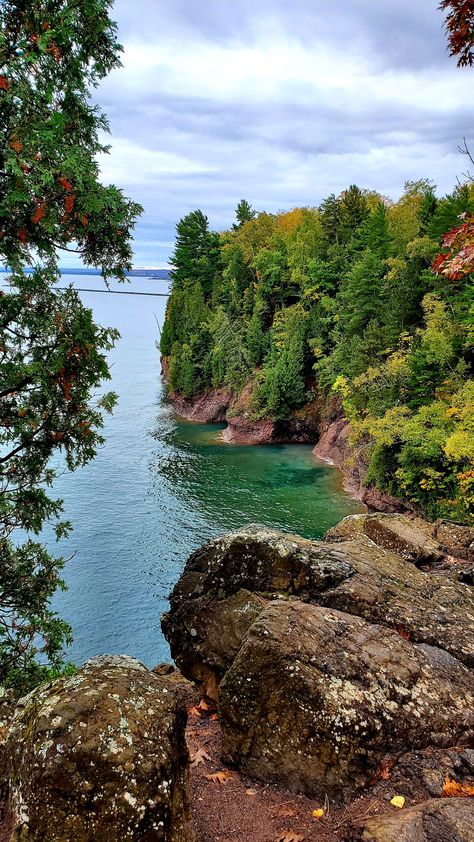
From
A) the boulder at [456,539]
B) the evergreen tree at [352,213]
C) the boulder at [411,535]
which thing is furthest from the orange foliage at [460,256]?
the evergreen tree at [352,213]

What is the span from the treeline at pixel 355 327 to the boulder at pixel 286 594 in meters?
14.8

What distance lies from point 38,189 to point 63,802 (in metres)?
7.41

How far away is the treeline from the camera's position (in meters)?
27.7

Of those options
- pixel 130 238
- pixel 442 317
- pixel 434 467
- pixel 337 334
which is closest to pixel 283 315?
pixel 337 334

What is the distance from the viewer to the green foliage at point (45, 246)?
7.27m

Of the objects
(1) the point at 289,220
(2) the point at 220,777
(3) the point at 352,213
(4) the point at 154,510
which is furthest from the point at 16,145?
(1) the point at 289,220

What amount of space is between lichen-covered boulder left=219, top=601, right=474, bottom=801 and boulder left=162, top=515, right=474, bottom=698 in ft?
4.15

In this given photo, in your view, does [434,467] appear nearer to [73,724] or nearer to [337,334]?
[337,334]

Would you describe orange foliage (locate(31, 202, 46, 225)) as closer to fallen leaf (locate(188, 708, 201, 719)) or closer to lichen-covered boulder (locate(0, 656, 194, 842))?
lichen-covered boulder (locate(0, 656, 194, 842))

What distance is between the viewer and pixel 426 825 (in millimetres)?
4734

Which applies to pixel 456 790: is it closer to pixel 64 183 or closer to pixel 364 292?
pixel 64 183

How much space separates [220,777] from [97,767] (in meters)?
2.82

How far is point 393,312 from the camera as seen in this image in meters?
35.4

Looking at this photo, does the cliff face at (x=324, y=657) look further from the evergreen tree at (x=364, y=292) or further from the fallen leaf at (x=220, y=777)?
the evergreen tree at (x=364, y=292)
